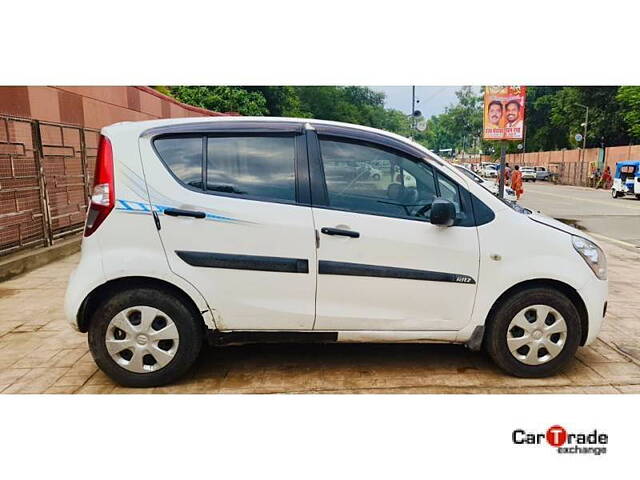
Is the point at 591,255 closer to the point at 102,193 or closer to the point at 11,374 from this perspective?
the point at 102,193

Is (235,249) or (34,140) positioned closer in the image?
(235,249)

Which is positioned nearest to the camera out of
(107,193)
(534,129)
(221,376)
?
(107,193)

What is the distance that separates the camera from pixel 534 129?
5397cm

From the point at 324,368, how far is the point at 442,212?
4.81ft

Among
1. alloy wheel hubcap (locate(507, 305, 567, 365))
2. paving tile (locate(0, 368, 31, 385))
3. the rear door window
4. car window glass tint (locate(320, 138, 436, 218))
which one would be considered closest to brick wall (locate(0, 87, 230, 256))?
paving tile (locate(0, 368, 31, 385))

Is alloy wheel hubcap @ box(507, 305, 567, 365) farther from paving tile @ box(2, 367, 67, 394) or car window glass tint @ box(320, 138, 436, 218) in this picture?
paving tile @ box(2, 367, 67, 394)

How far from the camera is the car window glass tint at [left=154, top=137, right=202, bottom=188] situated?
3.24m

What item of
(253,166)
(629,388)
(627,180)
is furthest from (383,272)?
(627,180)

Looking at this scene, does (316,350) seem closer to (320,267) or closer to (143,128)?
(320,267)

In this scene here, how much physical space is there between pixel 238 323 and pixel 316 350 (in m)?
0.91

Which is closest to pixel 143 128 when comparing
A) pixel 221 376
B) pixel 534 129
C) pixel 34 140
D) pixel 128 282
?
pixel 128 282

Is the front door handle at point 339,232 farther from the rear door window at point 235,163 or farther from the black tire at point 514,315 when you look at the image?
the black tire at point 514,315

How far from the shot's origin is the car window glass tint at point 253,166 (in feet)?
10.7

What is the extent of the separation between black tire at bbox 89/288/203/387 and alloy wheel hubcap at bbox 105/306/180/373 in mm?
28
